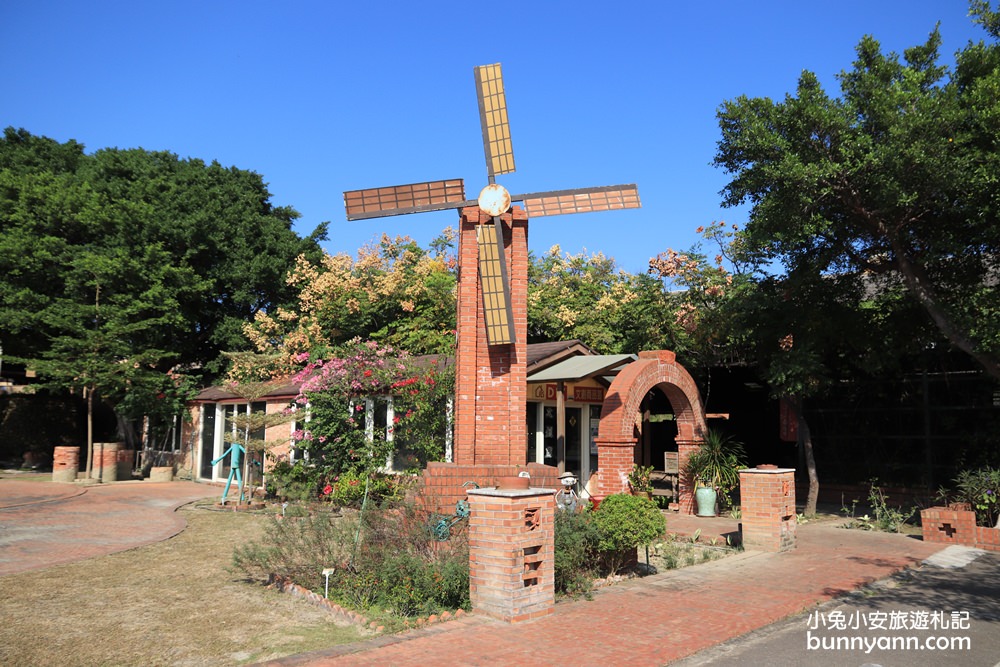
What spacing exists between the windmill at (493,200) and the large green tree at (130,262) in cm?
1271

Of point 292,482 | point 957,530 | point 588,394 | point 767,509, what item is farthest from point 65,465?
point 957,530

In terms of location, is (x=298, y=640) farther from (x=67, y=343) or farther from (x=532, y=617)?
(x=67, y=343)

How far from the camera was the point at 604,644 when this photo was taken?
18.2ft

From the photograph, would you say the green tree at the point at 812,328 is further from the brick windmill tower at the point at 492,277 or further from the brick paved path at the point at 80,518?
the brick paved path at the point at 80,518

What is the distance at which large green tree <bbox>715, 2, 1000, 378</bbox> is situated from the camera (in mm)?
10773

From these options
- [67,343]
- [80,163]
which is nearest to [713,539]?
[67,343]

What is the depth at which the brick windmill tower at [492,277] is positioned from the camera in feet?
34.7

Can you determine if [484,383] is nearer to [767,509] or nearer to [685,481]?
[767,509]

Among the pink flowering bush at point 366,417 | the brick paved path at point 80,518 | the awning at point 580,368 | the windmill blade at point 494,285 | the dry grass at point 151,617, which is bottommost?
the brick paved path at point 80,518

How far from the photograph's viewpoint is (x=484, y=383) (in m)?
10.7

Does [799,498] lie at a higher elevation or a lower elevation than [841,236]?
lower

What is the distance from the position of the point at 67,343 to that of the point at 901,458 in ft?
69.5

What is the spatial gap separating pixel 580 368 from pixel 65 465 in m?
14.9

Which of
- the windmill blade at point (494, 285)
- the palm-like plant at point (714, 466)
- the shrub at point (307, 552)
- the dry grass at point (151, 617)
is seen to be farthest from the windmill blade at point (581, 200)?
the dry grass at point (151, 617)
